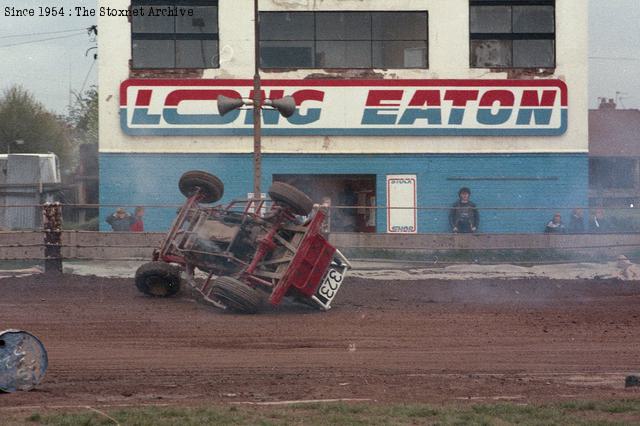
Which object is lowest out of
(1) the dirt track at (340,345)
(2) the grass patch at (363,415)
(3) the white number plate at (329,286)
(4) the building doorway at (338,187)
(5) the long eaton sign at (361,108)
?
(1) the dirt track at (340,345)

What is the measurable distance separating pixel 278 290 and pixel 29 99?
5220cm

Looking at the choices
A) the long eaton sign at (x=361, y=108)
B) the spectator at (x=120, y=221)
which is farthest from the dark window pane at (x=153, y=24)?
the spectator at (x=120, y=221)

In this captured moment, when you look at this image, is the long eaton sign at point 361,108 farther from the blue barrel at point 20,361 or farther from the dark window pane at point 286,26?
the blue barrel at point 20,361

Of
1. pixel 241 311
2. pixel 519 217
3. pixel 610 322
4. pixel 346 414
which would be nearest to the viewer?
pixel 346 414

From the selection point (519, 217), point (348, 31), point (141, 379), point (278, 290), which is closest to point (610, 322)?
point (278, 290)

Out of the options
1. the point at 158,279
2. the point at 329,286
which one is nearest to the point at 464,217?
the point at 329,286

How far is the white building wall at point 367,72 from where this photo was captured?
28844 millimetres

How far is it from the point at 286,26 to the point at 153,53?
3.82 m

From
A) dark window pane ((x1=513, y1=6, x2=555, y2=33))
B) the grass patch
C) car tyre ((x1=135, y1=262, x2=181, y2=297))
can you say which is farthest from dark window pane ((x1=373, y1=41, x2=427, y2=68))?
the grass patch

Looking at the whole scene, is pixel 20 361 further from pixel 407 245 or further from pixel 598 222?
pixel 598 222

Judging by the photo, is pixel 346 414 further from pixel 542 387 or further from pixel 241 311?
pixel 241 311

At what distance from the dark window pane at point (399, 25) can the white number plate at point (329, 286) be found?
14444 mm

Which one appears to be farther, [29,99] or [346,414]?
[29,99]

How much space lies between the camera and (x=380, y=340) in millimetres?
12898
